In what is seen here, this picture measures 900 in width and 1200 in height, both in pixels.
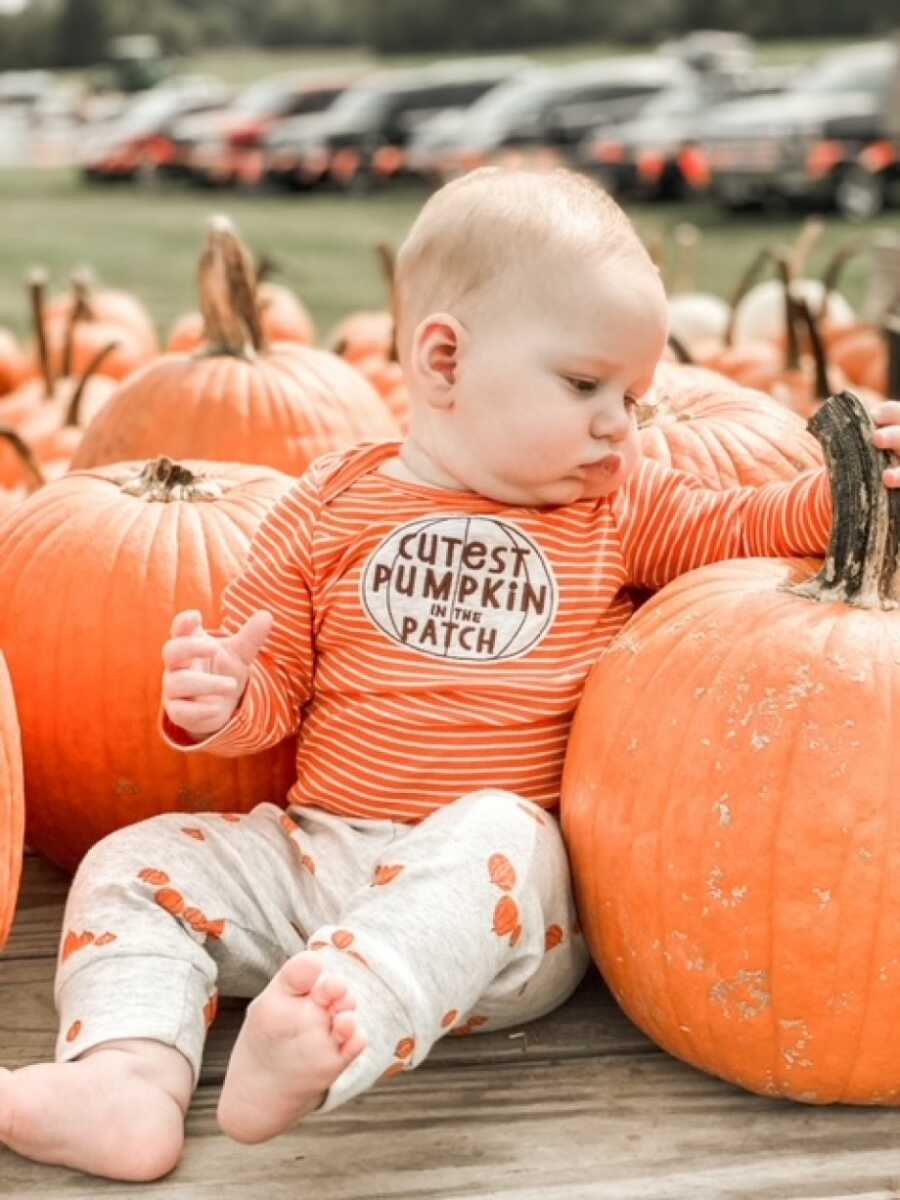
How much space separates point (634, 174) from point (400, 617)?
17165 millimetres

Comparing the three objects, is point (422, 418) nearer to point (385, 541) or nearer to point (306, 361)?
point (385, 541)

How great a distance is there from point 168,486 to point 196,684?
521 millimetres

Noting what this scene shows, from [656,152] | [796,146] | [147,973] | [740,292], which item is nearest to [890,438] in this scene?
[147,973]

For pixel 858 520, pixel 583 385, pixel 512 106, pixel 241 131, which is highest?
pixel 583 385

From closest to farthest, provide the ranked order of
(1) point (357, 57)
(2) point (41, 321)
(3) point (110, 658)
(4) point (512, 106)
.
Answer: (3) point (110, 658) < (2) point (41, 321) < (4) point (512, 106) < (1) point (357, 57)

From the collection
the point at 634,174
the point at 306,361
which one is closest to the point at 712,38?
the point at 634,174

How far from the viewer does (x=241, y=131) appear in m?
23.0

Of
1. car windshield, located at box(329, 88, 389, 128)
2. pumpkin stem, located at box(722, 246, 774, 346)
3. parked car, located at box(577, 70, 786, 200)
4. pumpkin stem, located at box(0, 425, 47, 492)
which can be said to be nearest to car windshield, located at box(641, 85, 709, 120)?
parked car, located at box(577, 70, 786, 200)

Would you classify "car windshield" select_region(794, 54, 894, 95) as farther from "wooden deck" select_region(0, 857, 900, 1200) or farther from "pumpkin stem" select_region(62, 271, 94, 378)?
"wooden deck" select_region(0, 857, 900, 1200)

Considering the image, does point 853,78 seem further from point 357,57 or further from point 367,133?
point 357,57

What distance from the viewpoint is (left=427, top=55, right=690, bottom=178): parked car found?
20266 mm

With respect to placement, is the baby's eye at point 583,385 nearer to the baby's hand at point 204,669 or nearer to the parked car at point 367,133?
the baby's hand at point 204,669

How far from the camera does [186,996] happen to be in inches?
65.7

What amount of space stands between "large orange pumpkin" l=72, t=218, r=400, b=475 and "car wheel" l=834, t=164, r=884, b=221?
14074 millimetres
